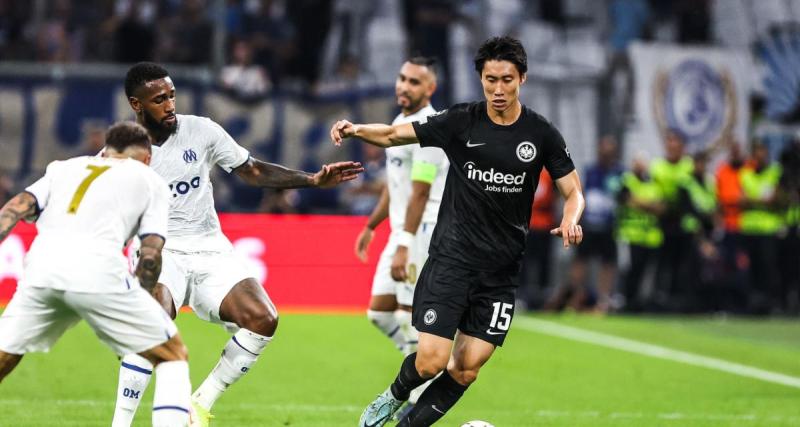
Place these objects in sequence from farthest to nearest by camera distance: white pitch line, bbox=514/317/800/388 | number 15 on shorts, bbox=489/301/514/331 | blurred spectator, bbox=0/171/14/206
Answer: blurred spectator, bbox=0/171/14/206 → white pitch line, bbox=514/317/800/388 → number 15 on shorts, bbox=489/301/514/331

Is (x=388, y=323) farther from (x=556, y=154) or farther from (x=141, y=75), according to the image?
(x=141, y=75)

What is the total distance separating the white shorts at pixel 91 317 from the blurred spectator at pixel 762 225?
14.5m

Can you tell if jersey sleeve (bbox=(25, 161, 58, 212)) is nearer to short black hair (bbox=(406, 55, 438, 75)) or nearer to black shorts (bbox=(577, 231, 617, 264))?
short black hair (bbox=(406, 55, 438, 75))

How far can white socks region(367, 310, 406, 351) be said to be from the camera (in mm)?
10695

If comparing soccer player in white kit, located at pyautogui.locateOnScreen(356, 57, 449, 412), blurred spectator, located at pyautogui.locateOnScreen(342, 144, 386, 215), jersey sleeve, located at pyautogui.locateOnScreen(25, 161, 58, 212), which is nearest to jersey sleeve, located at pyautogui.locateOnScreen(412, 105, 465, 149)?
soccer player in white kit, located at pyautogui.locateOnScreen(356, 57, 449, 412)

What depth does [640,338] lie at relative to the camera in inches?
643

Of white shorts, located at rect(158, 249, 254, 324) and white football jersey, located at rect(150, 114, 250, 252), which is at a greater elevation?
white football jersey, located at rect(150, 114, 250, 252)

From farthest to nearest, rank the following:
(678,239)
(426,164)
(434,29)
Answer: (434,29), (678,239), (426,164)

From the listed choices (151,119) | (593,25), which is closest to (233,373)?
(151,119)

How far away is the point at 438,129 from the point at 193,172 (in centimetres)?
154

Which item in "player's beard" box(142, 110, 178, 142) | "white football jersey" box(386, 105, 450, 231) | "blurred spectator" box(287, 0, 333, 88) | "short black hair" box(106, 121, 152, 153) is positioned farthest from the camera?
"blurred spectator" box(287, 0, 333, 88)

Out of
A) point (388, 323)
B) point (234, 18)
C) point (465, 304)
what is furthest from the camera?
point (234, 18)

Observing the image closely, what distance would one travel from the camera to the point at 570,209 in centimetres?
768

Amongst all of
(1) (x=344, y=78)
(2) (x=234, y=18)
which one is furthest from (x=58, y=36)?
(1) (x=344, y=78)
